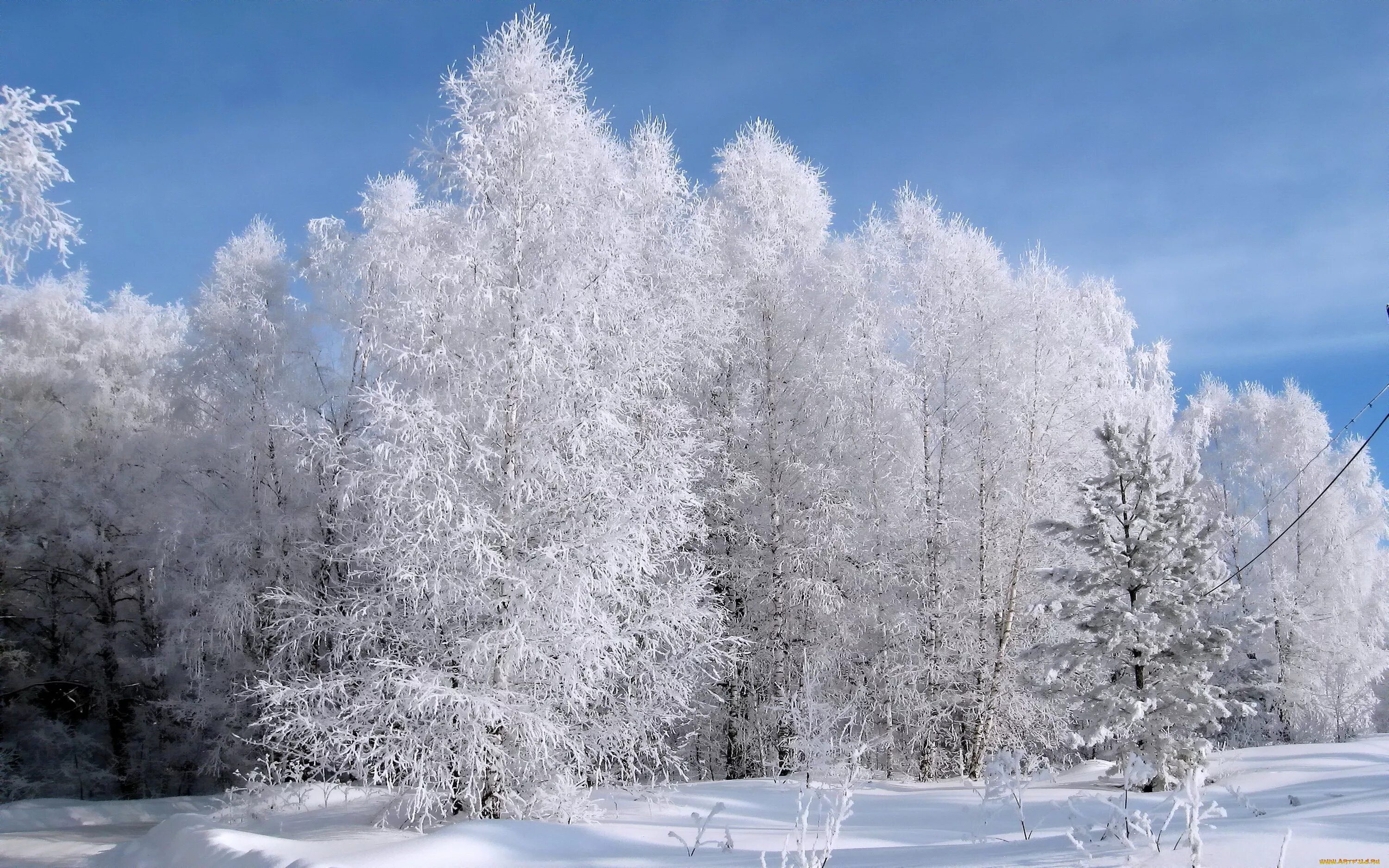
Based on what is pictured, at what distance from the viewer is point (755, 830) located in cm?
780

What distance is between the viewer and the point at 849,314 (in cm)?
1417

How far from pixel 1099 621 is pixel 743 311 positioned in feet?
23.9

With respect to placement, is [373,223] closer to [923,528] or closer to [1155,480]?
[923,528]

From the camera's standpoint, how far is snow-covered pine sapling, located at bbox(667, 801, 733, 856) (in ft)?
17.3

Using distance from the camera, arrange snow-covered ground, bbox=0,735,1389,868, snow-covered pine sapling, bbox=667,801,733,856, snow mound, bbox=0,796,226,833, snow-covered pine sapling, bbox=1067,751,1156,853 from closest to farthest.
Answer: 1. snow-covered pine sapling, bbox=1067,751,1156,853
2. snow-covered ground, bbox=0,735,1389,868
3. snow-covered pine sapling, bbox=667,801,733,856
4. snow mound, bbox=0,796,226,833

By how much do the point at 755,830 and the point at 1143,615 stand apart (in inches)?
270

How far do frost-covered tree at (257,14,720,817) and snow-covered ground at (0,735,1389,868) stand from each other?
865 millimetres

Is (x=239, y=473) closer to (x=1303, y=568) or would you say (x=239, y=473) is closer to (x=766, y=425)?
(x=766, y=425)

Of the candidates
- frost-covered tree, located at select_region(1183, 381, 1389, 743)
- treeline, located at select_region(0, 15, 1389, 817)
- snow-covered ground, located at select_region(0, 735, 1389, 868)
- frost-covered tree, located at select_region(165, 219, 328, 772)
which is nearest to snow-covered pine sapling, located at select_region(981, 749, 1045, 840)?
snow-covered ground, located at select_region(0, 735, 1389, 868)

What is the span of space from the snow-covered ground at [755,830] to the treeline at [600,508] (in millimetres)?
752

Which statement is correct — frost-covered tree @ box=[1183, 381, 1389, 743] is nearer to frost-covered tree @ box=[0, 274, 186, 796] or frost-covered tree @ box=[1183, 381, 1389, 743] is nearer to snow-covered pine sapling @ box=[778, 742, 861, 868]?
snow-covered pine sapling @ box=[778, 742, 861, 868]

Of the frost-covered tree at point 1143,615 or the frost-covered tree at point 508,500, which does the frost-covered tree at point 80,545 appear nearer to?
the frost-covered tree at point 508,500

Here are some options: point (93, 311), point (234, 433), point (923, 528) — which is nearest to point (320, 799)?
point (234, 433)

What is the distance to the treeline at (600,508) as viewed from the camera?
25.3ft
